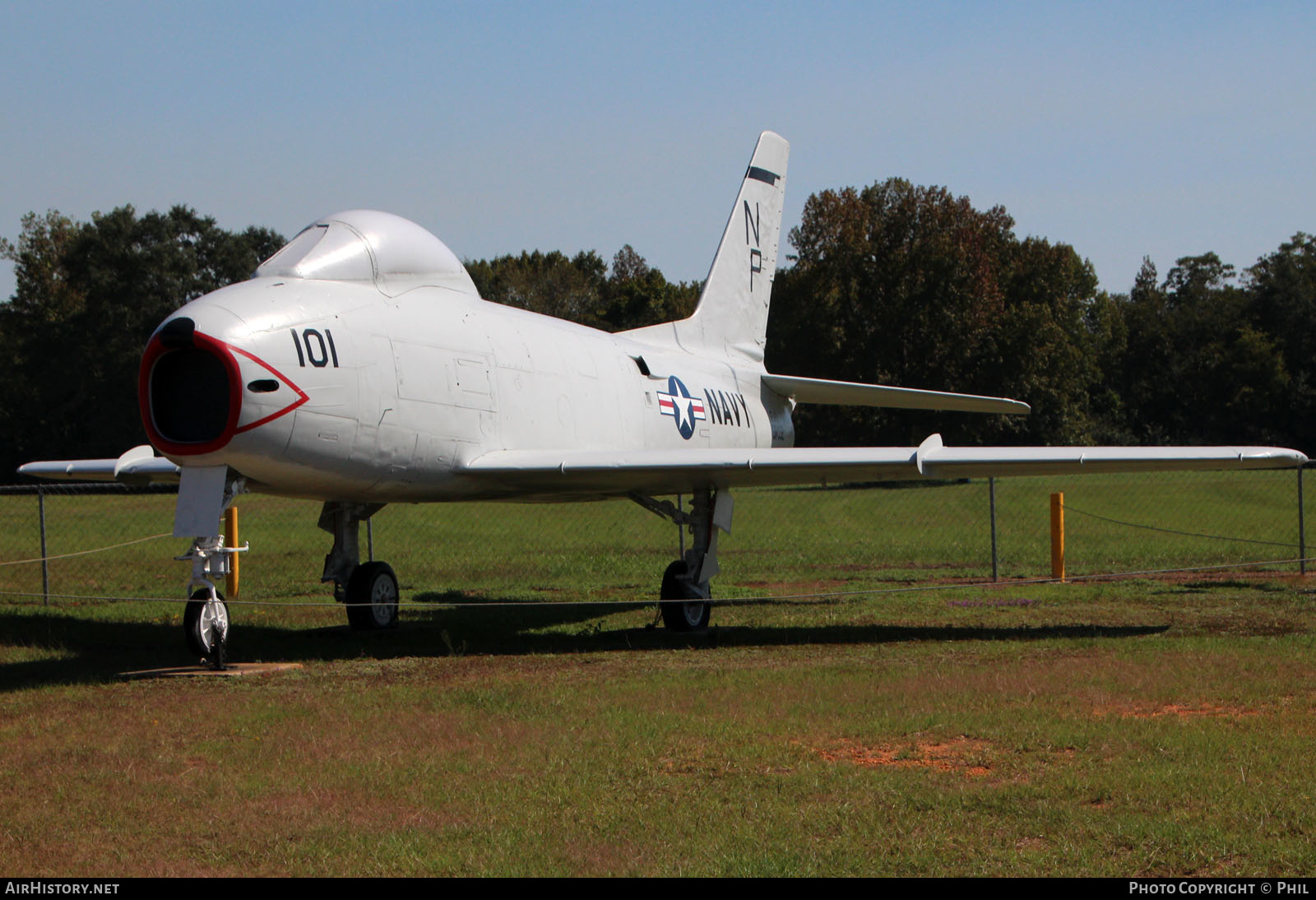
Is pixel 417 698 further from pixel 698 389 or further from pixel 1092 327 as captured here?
pixel 1092 327

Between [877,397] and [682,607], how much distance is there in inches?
216

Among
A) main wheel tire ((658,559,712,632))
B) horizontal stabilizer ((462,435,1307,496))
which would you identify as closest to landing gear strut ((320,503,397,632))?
horizontal stabilizer ((462,435,1307,496))

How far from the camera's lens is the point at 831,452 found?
41.0 ft

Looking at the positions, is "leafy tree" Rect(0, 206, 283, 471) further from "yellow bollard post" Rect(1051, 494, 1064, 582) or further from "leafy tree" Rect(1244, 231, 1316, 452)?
"leafy tree" Rect(1244, 231, 1316, 452)

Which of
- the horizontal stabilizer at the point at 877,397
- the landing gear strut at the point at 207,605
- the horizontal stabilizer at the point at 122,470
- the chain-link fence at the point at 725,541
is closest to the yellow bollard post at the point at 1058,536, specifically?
the chain-link fence at the point at 725,541

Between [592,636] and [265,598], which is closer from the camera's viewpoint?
[592,636]

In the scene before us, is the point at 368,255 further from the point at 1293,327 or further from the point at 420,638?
the point at 1293,327

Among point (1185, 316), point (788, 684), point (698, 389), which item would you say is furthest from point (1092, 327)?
point (788, 684)

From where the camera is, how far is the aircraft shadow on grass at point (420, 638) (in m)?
11.2

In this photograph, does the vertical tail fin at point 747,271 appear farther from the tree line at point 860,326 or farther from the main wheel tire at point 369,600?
the tree line at point 860,326

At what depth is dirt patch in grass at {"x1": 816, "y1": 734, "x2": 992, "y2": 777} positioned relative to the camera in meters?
6.49

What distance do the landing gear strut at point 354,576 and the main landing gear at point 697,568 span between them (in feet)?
10.1

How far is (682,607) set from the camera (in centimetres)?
1350
